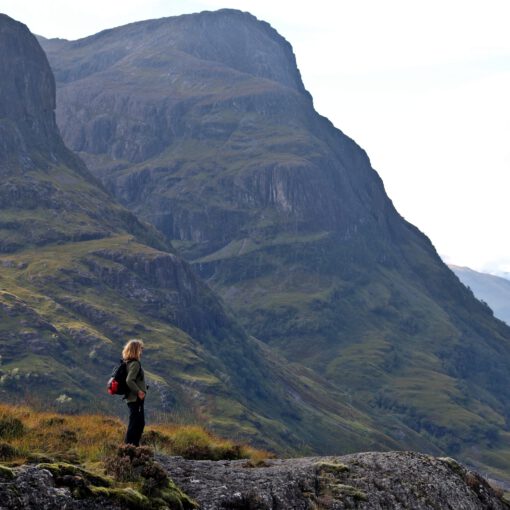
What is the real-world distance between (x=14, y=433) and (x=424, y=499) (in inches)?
516

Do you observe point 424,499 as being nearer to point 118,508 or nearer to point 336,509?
point 336,509

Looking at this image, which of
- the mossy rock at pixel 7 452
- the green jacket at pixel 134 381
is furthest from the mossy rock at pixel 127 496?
the green jacket at pixel 134 381

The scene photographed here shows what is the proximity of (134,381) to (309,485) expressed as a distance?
242 inches

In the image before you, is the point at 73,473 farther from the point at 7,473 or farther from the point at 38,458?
the point at 7,473

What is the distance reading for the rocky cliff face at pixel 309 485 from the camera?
64.3 ft

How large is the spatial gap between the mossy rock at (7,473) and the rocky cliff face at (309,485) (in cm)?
2

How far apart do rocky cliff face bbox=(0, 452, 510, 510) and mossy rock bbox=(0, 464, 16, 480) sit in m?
0.02

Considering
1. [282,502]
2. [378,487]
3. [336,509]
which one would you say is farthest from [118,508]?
[378,487]

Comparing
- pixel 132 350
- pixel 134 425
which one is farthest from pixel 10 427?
pixel 132 350

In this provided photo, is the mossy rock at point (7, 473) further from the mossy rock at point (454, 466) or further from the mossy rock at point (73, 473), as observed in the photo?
the mossy rock at point (454, 466)

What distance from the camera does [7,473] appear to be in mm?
19188

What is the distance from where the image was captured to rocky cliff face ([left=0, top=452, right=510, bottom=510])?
64.3 feet

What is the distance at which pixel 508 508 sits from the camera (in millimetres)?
30344

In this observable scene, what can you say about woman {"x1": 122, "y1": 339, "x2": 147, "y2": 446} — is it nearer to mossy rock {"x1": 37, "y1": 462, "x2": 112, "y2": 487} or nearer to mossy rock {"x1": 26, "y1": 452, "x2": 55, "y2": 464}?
mossy rock {"x1": 26, "y1": 452, "x2": 55, "y2": 464}
